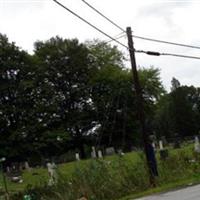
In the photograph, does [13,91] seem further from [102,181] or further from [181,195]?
[181,195]

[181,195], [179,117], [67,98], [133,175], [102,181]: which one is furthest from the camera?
[179,117]

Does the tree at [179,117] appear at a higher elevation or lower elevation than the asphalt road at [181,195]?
higher

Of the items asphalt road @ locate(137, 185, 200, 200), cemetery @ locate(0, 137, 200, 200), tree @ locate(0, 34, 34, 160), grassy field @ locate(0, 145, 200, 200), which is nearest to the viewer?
asphalt road @ locate(137, 185, 200, 200)

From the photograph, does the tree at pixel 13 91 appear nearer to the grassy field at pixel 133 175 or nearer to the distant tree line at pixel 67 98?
the distant tree line at pixel 67 98

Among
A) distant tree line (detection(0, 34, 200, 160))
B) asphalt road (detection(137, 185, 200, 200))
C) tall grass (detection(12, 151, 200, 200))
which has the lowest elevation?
asphalt road (detection(137, 185, 200, 200))

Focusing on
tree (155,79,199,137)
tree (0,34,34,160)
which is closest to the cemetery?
tree (0,34,34,160)

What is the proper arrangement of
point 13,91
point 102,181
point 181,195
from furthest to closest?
point 13,91 → point 102,181 → point 181,195

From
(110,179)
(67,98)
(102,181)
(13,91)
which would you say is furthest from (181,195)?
(67,98)

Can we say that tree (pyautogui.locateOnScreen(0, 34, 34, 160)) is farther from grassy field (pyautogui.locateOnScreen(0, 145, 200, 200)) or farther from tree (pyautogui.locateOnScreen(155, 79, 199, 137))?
grassy field (pyautogui.locateOnScreen(0, 145, 200, 200))

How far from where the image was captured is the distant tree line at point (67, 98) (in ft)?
230

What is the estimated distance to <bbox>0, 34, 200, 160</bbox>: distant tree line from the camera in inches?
2761

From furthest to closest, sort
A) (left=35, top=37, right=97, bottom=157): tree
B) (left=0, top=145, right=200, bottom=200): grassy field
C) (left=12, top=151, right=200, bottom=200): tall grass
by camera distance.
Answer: (left=35, top=37, right=97, bottom=157): tree < (left=0, top=145, right=200, bottom=200): grassy field < (left=12, top=151, right=200, bottom=200): tall grass

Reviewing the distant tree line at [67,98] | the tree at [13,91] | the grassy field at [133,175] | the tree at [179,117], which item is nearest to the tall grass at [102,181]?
the grassy field at [133,175]

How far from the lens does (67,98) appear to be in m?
77.7
